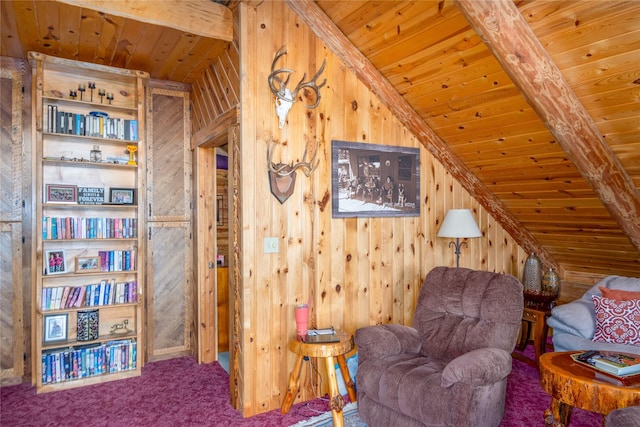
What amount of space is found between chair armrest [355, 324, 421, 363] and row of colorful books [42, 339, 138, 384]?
205 centimetres

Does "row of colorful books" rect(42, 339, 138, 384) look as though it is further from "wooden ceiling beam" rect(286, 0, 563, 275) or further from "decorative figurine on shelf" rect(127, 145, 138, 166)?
"wooden ceiling beam" rect(286, 0, 563, 275)

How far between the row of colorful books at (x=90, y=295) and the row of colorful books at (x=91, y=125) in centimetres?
124

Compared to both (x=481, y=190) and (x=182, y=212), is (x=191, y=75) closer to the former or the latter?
(x=182, y=212)

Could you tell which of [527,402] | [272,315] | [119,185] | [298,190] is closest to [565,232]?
[527,402]

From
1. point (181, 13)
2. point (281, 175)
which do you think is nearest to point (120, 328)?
point (281, 175)

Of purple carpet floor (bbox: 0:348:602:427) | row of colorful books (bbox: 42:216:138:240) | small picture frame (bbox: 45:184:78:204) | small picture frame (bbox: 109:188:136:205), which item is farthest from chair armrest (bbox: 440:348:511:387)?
small picture frame (bbox: 45:184:78:204)

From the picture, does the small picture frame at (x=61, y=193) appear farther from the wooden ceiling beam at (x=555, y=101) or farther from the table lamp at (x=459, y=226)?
the wooden ceiling beam at (x=555, y=101)

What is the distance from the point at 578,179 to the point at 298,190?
208cm

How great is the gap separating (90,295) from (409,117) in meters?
2.99

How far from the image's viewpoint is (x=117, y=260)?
353cm

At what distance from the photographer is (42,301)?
10.6 ft

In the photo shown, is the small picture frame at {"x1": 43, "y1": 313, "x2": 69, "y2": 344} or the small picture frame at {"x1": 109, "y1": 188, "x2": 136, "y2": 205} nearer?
the small picture frame at {"x1": 43, "y1": 313, "x2": 69, "y2": 344}

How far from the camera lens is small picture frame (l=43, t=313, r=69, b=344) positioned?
10.8 feet

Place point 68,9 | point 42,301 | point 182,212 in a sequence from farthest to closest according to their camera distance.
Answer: point 182,212 → point 42,301 → point 68,9
